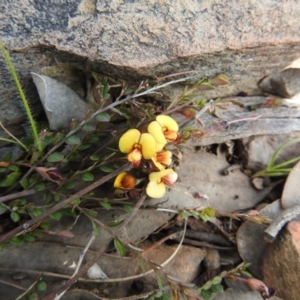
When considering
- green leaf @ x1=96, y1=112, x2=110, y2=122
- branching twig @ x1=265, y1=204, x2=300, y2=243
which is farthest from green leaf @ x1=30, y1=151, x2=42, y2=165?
branching twig @ x1=265, y1=204, x2=300, y2=243

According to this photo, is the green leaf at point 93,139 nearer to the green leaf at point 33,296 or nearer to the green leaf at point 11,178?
the green leaf at point 11,178

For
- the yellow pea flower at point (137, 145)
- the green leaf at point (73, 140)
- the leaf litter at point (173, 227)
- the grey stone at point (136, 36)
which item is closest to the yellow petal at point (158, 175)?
the yellow pea flower at point (137, 145)

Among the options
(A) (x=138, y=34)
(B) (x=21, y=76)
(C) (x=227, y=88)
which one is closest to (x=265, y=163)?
(C) (x=227, y=88)

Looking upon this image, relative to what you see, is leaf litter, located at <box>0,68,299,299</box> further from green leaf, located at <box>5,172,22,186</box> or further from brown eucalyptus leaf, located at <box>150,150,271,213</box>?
green leaf, located at <box>5,172,22,186</box>

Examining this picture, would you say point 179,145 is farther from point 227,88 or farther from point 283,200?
point 283,200

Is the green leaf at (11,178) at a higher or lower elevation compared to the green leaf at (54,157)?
lower

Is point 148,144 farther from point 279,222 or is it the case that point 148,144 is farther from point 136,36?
point 279,222

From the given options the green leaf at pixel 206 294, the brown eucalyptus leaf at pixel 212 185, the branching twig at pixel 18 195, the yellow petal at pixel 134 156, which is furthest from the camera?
the brown eucalyptus leaf at pixel 212 185

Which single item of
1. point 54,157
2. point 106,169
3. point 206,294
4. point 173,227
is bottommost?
point 206,294

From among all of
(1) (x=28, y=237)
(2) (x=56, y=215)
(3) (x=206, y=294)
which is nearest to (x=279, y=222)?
(3) (x=206, y=294)
